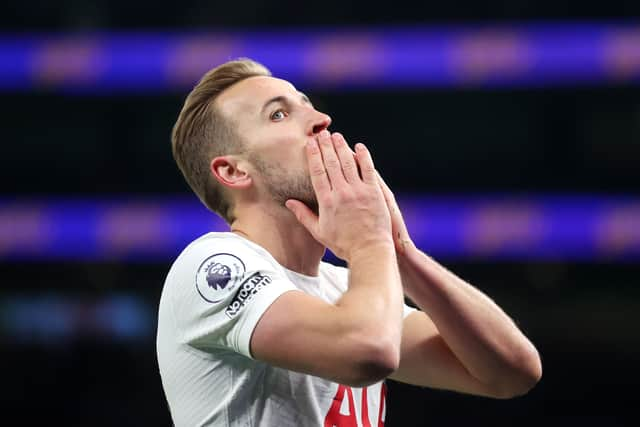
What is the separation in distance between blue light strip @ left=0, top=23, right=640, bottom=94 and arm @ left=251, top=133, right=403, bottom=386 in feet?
26.7

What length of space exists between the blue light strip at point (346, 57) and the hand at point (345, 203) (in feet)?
26.1

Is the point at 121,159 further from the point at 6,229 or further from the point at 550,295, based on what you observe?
the point at 550,295

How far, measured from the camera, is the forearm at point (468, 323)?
2.75 meters

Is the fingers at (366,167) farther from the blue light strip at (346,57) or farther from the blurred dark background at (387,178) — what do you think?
the blue light strip at (346,57)

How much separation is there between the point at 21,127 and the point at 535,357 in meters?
9.86

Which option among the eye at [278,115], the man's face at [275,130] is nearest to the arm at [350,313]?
the man's face at [275,130]

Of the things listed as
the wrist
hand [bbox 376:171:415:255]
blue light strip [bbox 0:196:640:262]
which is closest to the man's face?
hand [bbox 376:171:415:255]

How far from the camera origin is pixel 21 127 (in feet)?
37.8

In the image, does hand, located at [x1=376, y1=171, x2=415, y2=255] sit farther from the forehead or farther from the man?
the forehead

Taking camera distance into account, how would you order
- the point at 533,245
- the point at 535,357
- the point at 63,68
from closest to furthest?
the point at 535,357 → the point at 533,245 → the point at 63,68

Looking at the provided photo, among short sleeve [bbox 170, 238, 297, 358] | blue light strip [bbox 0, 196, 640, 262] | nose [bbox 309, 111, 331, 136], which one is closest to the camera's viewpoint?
short sleeve [bbox 170, 238, 297, 358]

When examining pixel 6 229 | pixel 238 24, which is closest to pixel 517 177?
pixel 238 24

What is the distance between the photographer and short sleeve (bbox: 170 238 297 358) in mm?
2342

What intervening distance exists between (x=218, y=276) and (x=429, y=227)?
318 inches
